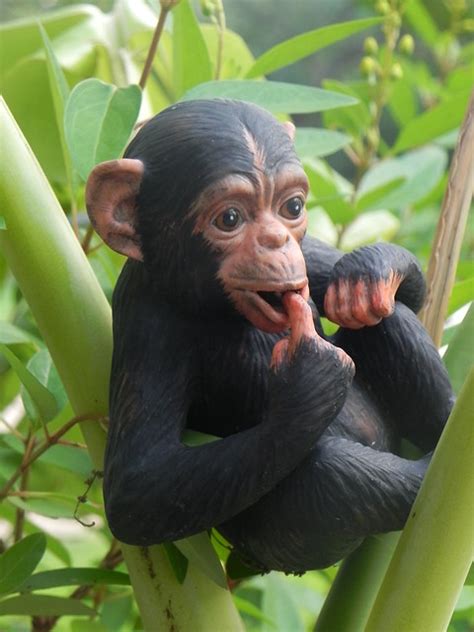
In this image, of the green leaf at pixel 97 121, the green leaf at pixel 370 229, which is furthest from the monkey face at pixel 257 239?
the green leaf at pixel 370 229

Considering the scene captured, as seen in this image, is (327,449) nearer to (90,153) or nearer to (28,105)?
(90,153)

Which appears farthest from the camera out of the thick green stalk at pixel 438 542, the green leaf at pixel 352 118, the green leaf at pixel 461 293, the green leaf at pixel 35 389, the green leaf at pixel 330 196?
the green leaf at pixel 352 118

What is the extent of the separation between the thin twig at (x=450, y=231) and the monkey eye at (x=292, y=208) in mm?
140

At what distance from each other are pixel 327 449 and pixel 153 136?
14 centimetres

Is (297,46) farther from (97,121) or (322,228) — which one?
(322,228)

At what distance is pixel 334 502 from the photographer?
0.38 meters

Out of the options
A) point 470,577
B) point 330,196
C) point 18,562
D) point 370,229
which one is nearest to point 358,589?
point 470,577

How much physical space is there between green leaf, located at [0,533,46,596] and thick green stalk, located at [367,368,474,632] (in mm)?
184

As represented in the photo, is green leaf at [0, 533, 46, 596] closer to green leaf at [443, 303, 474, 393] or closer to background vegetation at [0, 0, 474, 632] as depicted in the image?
background vegetation at [0, 0, 474, 632]

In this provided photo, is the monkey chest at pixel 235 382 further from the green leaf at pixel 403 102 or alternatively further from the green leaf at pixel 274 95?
the green leaf at pixel 403 102

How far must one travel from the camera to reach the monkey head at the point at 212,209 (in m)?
0.37

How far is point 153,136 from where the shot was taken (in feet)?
1.30

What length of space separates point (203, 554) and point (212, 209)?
146 millimetres

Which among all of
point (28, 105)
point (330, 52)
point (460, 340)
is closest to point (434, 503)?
point (460, 340)
